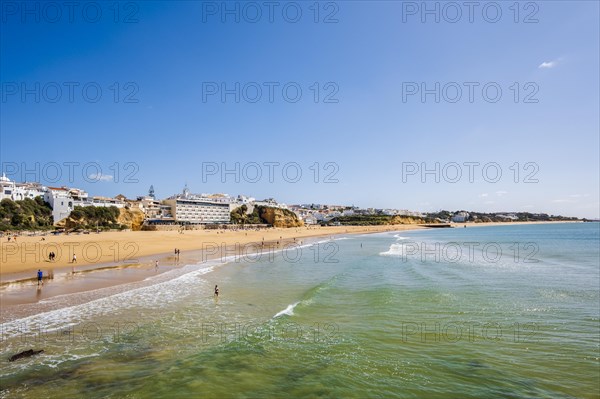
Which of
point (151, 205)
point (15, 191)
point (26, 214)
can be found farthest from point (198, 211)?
point (26, 214)

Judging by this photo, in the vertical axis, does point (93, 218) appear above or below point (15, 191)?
below

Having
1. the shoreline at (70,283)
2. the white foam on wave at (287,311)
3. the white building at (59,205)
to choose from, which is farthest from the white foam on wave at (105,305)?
the white building at (59,205)

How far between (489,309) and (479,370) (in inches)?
249

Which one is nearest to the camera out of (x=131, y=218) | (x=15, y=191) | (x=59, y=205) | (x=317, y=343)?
(x=317, y=343)

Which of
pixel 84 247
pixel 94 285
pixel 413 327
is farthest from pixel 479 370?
pixel 84 247

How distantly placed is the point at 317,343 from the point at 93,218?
71.7 metres

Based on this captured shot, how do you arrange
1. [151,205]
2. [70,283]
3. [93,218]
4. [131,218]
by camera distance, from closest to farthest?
[70,283] → [93,218] → [131,218] → [151,205]

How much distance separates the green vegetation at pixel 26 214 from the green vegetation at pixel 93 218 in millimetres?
3762

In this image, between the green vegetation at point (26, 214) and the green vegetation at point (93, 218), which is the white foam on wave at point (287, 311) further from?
the green vegetation at point (93, 218)

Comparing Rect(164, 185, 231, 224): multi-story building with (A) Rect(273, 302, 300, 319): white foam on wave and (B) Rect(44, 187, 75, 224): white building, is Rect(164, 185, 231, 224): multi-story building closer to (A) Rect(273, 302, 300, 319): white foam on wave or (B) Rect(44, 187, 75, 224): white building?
(B) Rect(44, 187, 75, 224): white building

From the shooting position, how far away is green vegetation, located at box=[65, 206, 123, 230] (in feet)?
208

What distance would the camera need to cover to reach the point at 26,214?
58.4 metres

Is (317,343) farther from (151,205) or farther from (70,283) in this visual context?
(151,205)

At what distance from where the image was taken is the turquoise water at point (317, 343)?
24.8ft
